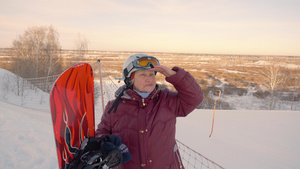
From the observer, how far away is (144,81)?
152 centimetres

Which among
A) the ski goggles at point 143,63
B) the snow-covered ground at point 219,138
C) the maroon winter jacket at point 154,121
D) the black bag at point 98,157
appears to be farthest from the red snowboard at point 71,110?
the snow-covered ground at point 219,138

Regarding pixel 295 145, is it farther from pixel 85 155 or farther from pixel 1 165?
pixel 1 165

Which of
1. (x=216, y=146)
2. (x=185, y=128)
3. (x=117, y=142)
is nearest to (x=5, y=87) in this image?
(x=185, y=128)

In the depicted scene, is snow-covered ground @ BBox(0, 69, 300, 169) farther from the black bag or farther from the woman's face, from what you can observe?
the woman's face

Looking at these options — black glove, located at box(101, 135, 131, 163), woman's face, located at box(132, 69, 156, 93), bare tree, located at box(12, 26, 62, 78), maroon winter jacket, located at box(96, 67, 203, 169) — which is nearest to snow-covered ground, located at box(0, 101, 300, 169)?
black glove, located at box(101, 135, 131, 163)

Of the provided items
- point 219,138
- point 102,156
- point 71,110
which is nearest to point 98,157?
point 102,156

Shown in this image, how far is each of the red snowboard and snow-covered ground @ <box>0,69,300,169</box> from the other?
2134 millimetres

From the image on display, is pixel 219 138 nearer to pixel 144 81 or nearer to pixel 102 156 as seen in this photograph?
pixel 144 81

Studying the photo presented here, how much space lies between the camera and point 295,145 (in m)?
5.93

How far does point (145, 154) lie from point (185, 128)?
6013 mm

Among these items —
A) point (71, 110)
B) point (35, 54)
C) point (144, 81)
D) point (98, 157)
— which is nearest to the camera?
point (98, 157)

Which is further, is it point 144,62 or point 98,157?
point 144,62

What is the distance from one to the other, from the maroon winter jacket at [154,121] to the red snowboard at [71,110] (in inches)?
14.0

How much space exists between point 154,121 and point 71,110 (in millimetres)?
885
